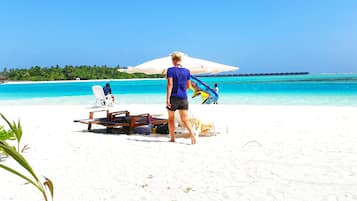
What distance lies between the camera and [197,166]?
12.9 ft

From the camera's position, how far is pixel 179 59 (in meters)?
5.12

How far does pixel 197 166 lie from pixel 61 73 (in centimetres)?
9034

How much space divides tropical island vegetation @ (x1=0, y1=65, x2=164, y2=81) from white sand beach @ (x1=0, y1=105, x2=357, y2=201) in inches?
2942

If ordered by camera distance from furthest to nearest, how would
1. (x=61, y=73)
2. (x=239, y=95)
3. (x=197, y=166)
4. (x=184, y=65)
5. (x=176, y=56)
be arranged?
(x=61, y=73) → (x=239, y=95) → (x=184, y=65) → (x=176, y=56) → (x=197, y=166)

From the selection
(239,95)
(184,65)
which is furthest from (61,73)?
(184,65)

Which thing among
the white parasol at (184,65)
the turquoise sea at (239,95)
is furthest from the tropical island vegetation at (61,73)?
the white parasol at (184,65)

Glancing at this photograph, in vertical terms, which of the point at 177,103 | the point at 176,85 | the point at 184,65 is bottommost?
the point at 177,103

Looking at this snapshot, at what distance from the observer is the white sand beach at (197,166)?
3.06m

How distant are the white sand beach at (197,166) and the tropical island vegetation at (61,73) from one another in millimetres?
74737

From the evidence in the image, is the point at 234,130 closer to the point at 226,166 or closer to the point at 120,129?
the point at 120,129

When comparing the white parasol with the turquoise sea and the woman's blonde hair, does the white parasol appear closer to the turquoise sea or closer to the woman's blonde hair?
the woman's blonde hair

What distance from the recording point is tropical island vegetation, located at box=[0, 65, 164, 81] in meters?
84.7

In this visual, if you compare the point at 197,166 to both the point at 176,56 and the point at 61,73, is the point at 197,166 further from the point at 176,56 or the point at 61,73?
Answer: the point at 61,73

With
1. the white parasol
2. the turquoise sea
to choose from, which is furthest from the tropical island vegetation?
the white parasol
